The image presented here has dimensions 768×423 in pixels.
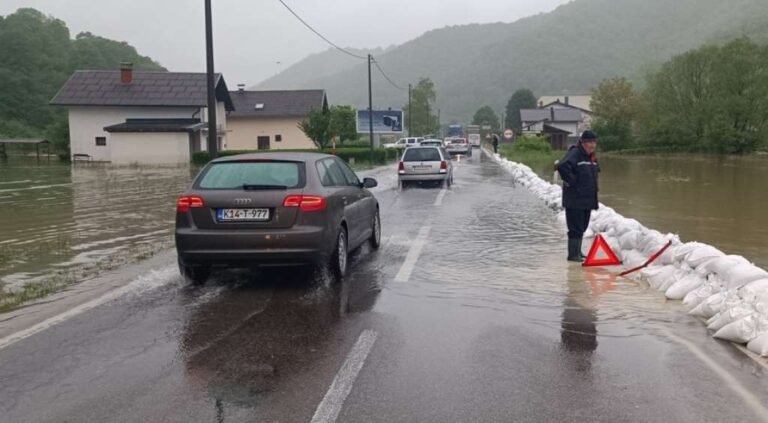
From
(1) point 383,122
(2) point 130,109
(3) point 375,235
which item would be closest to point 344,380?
(3) point 375,235

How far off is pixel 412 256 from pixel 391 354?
4.63 m

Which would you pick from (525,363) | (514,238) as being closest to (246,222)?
(525,363)

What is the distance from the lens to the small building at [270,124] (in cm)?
6103

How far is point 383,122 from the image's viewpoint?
228ft

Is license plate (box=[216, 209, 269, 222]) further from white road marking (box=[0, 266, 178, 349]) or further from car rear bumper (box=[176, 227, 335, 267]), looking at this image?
white road marking (box=[0, 266, 178, 349])

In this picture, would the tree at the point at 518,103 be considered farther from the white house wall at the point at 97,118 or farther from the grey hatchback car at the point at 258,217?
the grey hatchback car at the point at 258,217

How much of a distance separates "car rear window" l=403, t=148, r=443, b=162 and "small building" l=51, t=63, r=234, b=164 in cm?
2664

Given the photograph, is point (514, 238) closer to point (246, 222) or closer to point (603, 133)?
point (246, 222)

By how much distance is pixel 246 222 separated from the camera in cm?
748

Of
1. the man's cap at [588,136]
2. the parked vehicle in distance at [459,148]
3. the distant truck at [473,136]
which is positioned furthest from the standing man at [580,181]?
the distant truck at [473,136]

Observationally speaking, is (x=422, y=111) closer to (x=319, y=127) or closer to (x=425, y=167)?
(x=319, y=127)

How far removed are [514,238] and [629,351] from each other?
626 centimetres

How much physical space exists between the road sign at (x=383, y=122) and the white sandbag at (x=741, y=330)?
6223cm

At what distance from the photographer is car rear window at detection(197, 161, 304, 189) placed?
7703 mm
